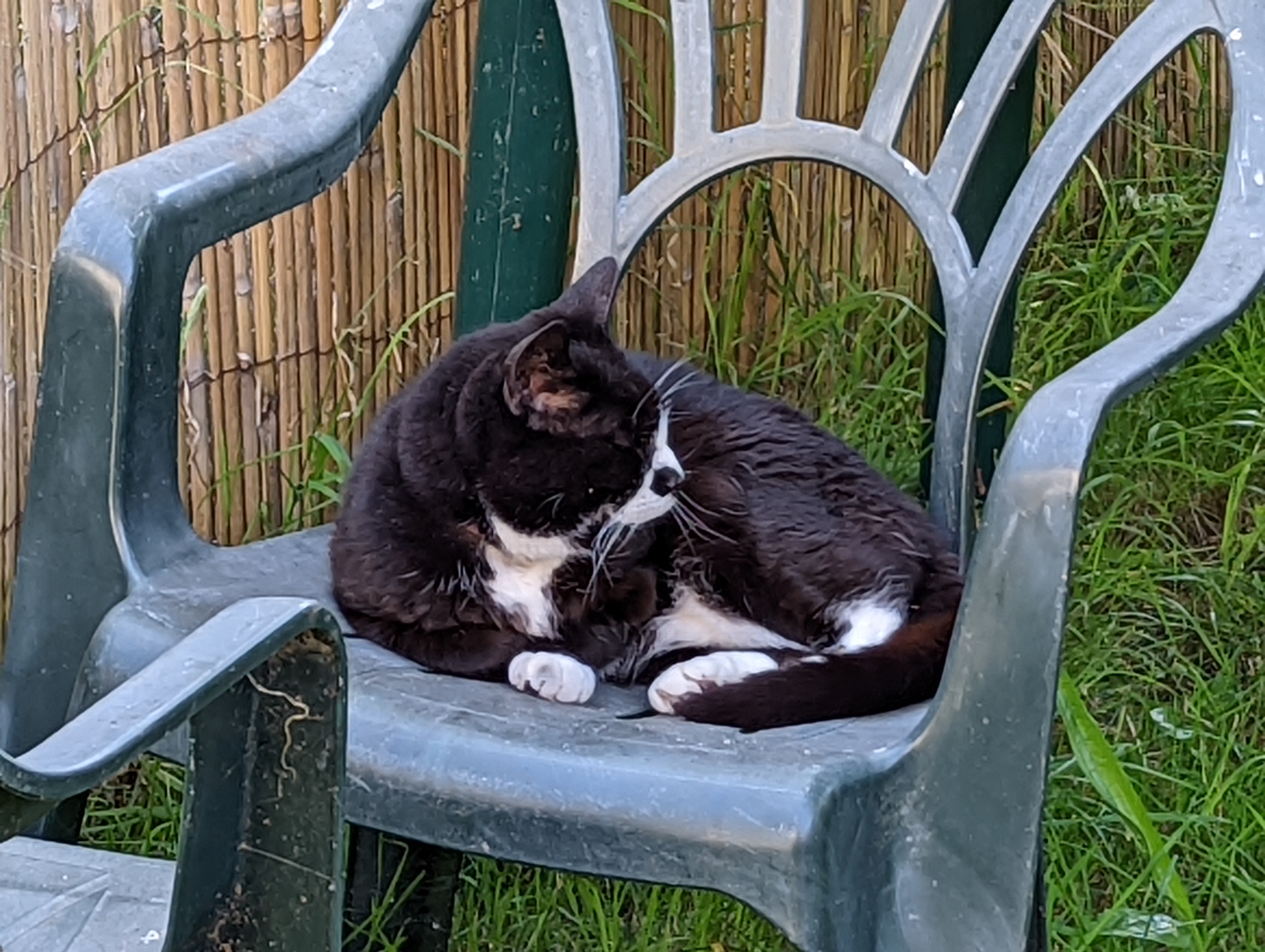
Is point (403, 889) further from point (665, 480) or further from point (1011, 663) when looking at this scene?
point (1011, 663)

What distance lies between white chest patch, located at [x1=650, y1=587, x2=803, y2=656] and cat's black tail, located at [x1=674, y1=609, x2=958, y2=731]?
229 millimetres

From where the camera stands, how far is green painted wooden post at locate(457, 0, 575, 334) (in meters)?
2.01

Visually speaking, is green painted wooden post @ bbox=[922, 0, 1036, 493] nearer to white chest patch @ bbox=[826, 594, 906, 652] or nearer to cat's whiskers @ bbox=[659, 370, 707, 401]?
cat's whiskers @ bbox=[659, 370, 707, 401]

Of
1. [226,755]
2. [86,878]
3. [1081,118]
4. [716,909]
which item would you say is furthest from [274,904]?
[1081,118]

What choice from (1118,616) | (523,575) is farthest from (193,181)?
(1118,616)

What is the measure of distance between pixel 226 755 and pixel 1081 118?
3.45ft

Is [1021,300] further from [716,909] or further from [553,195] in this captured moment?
[716,909]

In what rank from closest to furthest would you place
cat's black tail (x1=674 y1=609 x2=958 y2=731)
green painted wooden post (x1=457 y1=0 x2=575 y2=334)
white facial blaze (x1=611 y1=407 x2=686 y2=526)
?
cat's black tail (x1=674 y1=609 x2=958 y2=731) → white facial blaze (x1=611 y1=407 x2=686 y2=526) → green painted wooden post (x1=457 y1=0 x2=575 y2=334)

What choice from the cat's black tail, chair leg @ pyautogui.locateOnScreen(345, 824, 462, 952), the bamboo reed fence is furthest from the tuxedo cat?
the bamboo reed fence

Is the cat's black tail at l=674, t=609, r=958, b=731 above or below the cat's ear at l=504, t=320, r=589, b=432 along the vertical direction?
below

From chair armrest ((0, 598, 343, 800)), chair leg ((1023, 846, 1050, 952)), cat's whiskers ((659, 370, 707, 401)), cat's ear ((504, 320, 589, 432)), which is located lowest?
chair leg ((1023, 846, 1050, 952))

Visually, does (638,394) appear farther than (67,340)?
Yes

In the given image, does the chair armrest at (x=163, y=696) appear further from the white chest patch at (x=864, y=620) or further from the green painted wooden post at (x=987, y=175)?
the green painted wooden post at (x=987, y=175)

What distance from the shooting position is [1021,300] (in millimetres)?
2738
